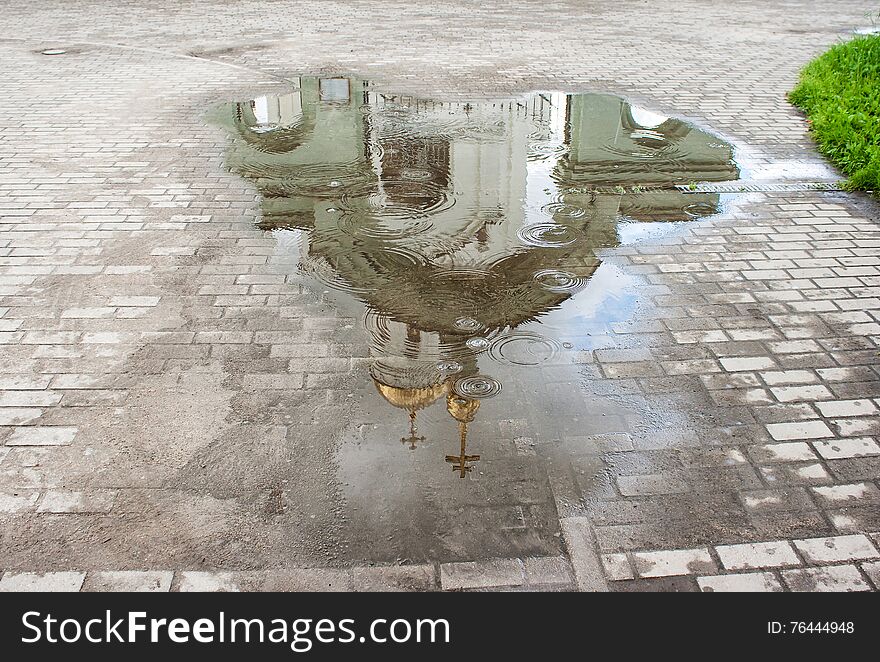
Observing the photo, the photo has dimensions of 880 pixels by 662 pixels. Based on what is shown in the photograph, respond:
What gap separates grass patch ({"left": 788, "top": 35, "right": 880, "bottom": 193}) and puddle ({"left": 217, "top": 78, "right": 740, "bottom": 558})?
119cm

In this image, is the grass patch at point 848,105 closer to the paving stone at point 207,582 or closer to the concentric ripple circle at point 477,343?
the concentric ripple circle at point 477,343

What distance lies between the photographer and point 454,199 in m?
7.29

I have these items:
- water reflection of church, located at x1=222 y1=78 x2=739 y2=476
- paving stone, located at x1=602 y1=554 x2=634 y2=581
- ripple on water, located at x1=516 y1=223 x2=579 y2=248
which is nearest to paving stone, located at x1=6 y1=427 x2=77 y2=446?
water reflection of church, located at x1=222 y1=78 x2=739 y2=476

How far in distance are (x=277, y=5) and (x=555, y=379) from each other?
16279 mm

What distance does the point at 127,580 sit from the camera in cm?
329

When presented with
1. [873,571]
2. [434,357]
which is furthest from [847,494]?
[434,357]

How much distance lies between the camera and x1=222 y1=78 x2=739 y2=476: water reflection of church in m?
5.04

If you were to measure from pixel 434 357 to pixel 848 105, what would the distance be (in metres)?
Result: 7.32

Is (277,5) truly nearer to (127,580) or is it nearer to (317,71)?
(317,71)

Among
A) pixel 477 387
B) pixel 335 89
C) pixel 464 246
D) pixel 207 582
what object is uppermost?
pixel 335 89

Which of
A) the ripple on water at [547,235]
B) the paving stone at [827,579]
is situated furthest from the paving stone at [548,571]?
the ripple on water at [547,235]

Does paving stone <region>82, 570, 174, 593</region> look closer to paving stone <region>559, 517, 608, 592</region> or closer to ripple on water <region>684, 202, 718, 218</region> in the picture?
paving stone <region>559, 517, 608, 592</region>

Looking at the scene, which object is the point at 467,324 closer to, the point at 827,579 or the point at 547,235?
the point at 547,235
